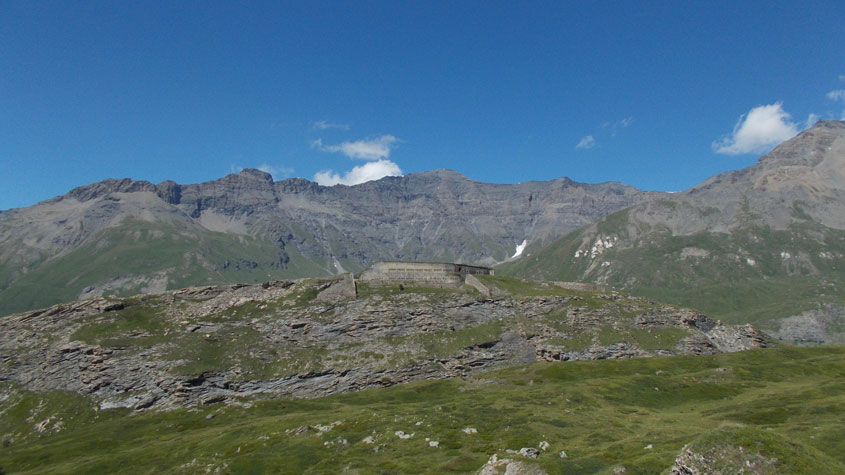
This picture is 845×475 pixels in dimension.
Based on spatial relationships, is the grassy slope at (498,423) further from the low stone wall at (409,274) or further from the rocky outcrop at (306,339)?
the low stone wall at (409,274)

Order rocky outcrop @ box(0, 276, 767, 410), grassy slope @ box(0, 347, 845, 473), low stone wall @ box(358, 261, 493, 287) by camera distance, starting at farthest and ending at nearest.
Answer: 1. low stone wall @ box(358, 261, 493, 287)
2. rocky outcrop @ box(0, 276, 767, 410)
3. grassy slope @ box(0, 347, 845, 473)

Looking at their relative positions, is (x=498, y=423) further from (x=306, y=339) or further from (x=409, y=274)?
(x=409, y=274)

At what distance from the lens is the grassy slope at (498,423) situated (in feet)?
203

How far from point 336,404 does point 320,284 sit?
62.4 meters

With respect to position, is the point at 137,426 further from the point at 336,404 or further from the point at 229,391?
the point at 336,404

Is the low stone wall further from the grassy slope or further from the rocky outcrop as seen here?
the grassy slope

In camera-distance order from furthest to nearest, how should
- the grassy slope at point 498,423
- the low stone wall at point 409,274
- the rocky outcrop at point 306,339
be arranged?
the low stone wall at point 409,274 → the rocky outcrop at point 306,339 → the grassy slope at point 498,423

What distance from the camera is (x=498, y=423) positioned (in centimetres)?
8612

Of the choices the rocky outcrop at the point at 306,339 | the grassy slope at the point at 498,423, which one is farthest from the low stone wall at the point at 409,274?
the grassy slope at the point at 498,423

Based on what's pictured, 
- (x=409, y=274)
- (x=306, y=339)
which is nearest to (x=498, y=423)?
(x=306, y=339)

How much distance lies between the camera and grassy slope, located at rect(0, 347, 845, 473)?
62.0m

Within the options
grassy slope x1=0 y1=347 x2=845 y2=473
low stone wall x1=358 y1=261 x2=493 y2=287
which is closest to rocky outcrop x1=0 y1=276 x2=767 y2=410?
grassy slope x1=0 y1=347 x2=845 y2=473

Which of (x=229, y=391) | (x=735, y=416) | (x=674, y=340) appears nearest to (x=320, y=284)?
(x=229, y=391)

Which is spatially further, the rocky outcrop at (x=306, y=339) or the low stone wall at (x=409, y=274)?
the low stone wall at (x=409, y=274)
